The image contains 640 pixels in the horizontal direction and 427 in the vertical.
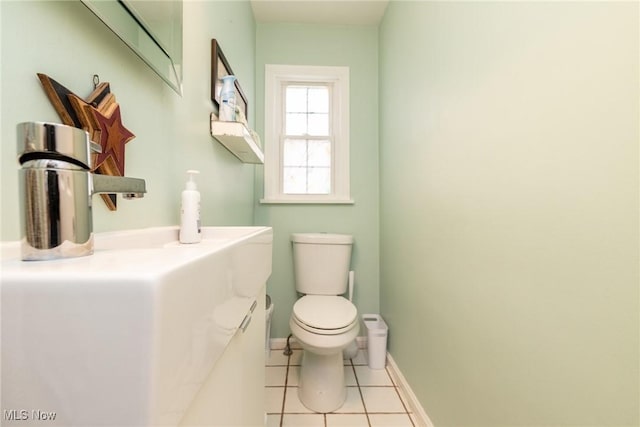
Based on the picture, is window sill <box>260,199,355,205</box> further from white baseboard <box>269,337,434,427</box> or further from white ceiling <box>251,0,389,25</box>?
white ceiling <box>251,0,389,25</box>

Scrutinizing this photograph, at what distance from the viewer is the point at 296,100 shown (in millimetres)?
1992

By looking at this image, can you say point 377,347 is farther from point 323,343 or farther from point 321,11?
point 321,11

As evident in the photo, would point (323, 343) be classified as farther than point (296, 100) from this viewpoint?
No

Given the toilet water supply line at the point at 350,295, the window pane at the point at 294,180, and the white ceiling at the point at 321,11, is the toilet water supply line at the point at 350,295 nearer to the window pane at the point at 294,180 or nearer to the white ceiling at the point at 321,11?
the window pane at the point at 294,180

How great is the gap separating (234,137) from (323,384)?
4.06ft

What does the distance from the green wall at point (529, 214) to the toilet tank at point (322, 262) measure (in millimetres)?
608

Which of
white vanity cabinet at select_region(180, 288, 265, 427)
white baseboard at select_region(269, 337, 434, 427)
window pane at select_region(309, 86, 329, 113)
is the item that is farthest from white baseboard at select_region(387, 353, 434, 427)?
window pane at select_region(309, 86, 329, 113)

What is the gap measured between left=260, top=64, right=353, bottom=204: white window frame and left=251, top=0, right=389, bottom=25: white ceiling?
31cm

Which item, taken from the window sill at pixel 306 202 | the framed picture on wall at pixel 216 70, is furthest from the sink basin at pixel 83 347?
the window sill at pixel 306 202

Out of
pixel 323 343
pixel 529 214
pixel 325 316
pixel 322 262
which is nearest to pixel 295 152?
pixel 322 262

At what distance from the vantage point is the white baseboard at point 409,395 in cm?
114

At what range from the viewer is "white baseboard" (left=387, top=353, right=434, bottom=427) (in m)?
1.14

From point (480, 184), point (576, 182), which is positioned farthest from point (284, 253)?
point (576, 182)

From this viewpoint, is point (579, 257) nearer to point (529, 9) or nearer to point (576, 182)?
point (576, 182)
